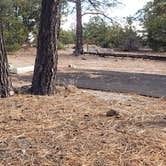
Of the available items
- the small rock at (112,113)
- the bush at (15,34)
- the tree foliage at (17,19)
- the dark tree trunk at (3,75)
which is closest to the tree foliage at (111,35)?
the tree foliage at (17,19)

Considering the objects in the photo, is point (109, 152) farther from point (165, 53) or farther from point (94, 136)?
point (165, 53)

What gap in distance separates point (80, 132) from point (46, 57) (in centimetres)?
259

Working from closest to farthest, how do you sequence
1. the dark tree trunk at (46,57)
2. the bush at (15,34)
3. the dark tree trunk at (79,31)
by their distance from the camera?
1. the dark tree trunk at (46,57)
2. the bush at (15,34)
3. the dark tree trunk at (79,31)

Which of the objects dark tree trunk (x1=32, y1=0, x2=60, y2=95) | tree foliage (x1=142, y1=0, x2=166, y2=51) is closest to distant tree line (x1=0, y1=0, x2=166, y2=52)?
tree foliage (x1=142, y1=0, x2=166, y2=51)

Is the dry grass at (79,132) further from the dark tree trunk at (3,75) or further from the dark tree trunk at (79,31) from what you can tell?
the dark tree trunk at (79,31)

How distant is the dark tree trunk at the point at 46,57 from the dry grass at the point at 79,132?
46cm

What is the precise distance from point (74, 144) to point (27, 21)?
17.8 m

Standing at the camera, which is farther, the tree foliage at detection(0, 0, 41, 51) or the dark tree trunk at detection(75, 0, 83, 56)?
the dark tree trunk at detection(75, 0, 83, 56)

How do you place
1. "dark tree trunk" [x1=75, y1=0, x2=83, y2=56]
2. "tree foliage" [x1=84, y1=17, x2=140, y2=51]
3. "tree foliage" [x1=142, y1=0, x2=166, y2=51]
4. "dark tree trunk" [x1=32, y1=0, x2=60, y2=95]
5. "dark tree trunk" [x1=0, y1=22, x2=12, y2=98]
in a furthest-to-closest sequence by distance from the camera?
"tree foliage" [x1=84, y1=17, x2=140, y2=51], "tree foliage" [x1=142, y1=0, x2=166, y2=51], "dark tree trunk" [x1=75, y1=0, x2=83, y2=56], "dark tree trunk" [x1=32, y1=0, x2=60, y2=95], "dark tree trunk" [x1=0, y1=22, x2=12, y2=98]

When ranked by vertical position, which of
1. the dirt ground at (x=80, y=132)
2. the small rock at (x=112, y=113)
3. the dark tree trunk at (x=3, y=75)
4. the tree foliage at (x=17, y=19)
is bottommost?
the dirt ground at (x=80, y=132)

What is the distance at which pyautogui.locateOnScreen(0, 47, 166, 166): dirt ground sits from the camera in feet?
13.3

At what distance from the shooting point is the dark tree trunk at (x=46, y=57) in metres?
7.13

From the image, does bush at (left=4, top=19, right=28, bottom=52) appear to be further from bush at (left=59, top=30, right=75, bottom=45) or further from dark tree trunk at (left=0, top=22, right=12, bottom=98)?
dark tree trunk at (left=0, top=22, right=12, bottom=98)

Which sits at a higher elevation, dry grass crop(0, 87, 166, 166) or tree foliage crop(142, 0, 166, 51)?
tree foliage crop(142, 0, 166, 51)
